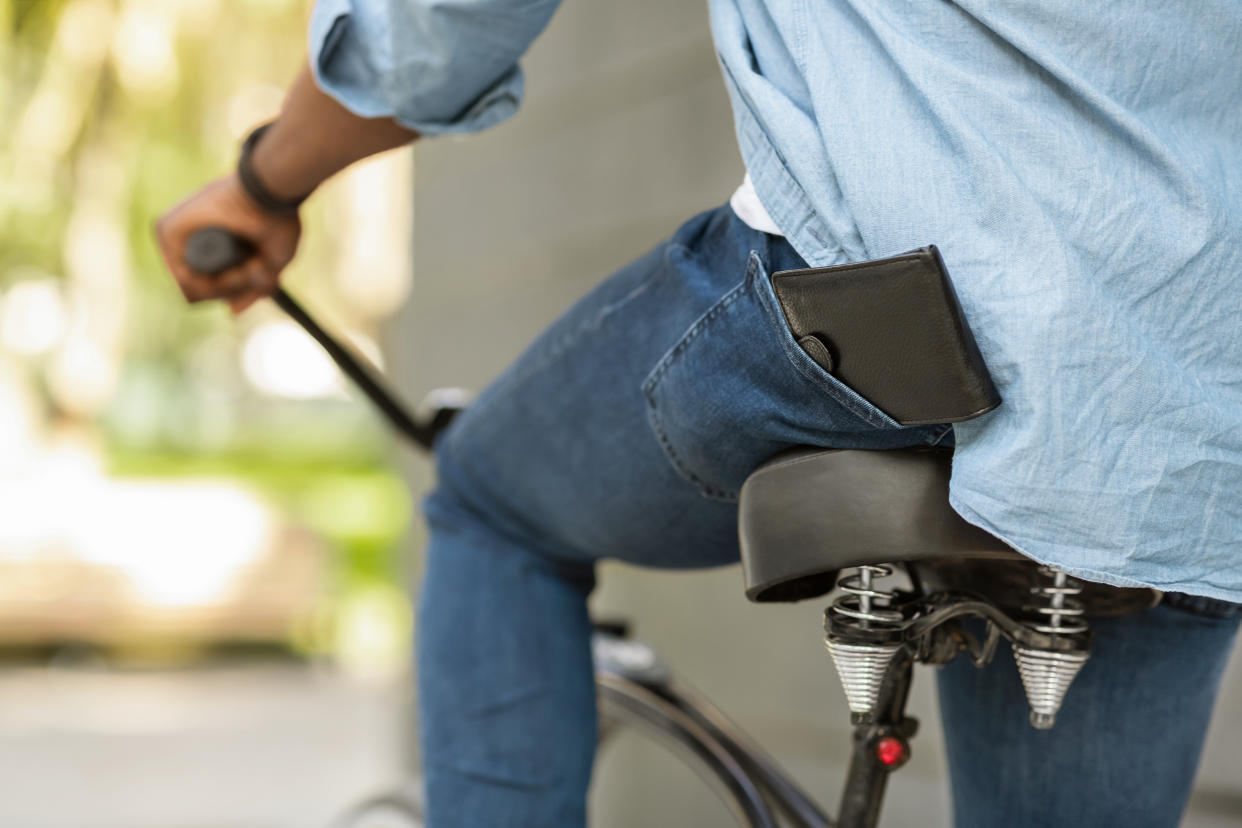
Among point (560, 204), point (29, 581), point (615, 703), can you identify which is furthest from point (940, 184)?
point (29, 581)

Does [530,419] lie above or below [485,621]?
above

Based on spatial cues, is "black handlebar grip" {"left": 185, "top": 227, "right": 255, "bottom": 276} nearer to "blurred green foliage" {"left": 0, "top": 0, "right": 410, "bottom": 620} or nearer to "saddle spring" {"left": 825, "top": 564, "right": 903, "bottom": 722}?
"saddle spring" {"left": 825, "top": 564, "right": 903, "bottom": 722}

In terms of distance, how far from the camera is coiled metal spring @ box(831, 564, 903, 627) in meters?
0.77

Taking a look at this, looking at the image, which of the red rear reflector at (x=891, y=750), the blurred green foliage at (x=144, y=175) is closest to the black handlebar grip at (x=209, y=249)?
the red rear reflector at (x=891, y=750)

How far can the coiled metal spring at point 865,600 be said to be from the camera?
30.2 inches

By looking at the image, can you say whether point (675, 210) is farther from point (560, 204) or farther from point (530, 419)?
point (530, 419)

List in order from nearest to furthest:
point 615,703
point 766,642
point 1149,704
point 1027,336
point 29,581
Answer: point 1027,336 → point 1149,704 → point 615,703 → point 766,642 → point 29,581

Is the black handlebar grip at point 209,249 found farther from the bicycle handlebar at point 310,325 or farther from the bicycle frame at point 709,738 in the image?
the bicycle frame at point 709,738

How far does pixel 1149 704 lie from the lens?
898 mm

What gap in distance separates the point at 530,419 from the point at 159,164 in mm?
A: 8089

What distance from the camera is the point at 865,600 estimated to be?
770mm

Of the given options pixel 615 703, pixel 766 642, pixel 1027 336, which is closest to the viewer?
pixel 1027 336

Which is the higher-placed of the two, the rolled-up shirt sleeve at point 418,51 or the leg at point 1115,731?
the rolled-up shirt sleeve at point 418,51

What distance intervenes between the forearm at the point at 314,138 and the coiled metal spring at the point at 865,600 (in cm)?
50
